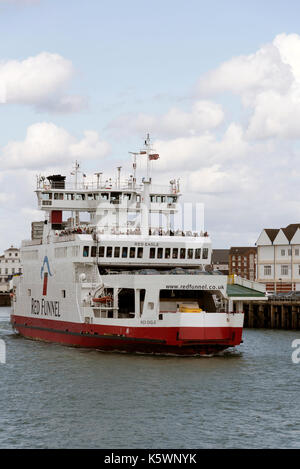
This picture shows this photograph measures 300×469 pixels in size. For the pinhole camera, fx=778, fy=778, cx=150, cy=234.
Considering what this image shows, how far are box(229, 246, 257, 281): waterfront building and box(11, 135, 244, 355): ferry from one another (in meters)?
138

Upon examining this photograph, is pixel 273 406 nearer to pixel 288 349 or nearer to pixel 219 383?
pixel 219 383

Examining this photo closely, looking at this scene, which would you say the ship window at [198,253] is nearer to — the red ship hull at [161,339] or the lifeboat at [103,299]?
the lifeboat at [103,299]

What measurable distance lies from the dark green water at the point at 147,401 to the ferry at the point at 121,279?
4.26 feet

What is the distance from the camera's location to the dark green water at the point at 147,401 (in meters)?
23.9

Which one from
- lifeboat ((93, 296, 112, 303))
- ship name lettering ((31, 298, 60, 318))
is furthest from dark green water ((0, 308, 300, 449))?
ship name lettering ((31, 298, 60, 318))

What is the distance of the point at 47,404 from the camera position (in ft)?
95.1

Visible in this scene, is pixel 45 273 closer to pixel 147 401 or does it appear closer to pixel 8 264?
pixel 147 401

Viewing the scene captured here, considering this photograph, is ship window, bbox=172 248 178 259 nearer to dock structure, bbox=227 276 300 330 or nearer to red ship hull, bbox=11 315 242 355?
red ship hull, bbox=11 315 242 355

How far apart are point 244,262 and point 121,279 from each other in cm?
15550

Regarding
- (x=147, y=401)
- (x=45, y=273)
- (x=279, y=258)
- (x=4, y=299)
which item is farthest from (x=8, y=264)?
(x=147, y=401)

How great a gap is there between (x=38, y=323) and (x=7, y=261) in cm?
14877

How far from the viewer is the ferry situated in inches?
1548

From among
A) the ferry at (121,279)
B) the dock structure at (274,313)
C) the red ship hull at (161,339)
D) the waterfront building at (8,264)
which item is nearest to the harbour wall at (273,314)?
the dock structure at (274,313)
